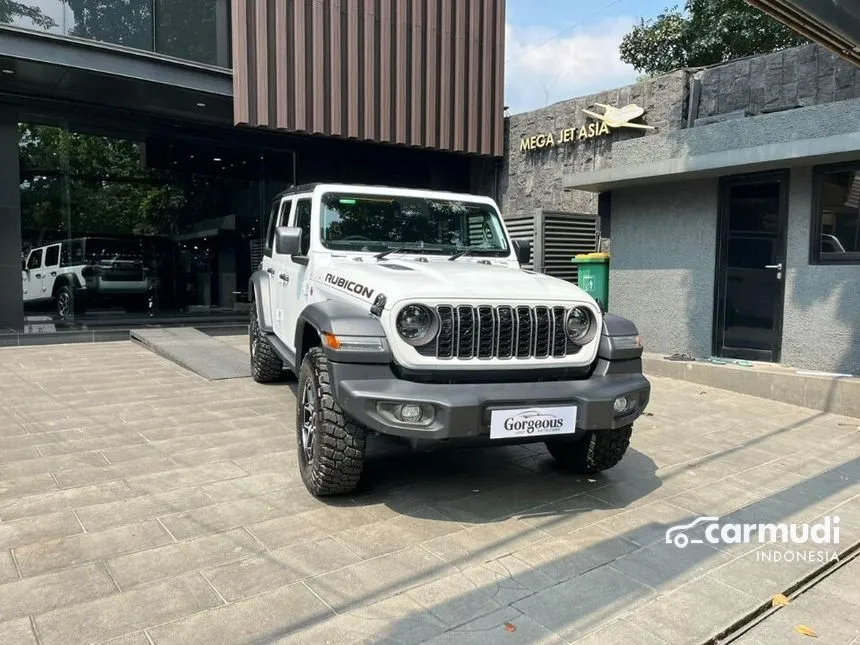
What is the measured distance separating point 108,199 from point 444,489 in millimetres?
9738

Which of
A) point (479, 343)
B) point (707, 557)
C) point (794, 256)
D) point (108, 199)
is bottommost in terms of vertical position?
point (707, 557)

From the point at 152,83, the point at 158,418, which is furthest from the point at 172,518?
the point at 152,83

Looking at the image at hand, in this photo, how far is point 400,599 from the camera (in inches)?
105

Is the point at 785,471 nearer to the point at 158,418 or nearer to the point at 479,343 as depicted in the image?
the point at 479,343

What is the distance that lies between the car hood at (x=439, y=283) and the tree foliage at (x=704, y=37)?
1438 centimetres

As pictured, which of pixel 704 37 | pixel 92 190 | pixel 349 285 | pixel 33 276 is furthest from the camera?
pixel 704 37

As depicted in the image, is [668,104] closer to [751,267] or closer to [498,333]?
[751,267]

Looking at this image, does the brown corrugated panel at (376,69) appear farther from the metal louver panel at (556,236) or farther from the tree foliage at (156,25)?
the metal louver panel at (556,236)

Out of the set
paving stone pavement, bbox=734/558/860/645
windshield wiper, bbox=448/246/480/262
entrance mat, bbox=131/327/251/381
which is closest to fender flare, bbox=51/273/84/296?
entrance mat, bbox=131/327/251/381

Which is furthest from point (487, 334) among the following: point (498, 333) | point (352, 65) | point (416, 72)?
point (416, 72)

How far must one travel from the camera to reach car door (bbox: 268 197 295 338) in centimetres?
545

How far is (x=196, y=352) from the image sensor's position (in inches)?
334

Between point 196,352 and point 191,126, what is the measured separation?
527 centimetres

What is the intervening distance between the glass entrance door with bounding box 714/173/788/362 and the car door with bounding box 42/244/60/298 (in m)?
10.1
